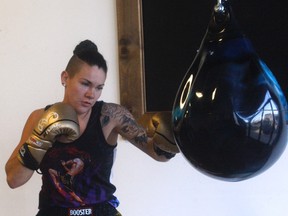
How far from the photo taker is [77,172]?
0.98m

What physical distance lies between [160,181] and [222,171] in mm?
729

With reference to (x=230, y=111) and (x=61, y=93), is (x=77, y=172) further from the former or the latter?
(x=230, y=111)

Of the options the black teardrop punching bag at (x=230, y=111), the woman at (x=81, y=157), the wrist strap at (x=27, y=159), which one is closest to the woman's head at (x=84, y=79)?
the woman at (x=81, y=157)

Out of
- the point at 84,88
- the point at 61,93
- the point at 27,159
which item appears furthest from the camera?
the point at 61,93

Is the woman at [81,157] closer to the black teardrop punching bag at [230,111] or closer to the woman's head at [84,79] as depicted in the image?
the woman's head at [84,79]

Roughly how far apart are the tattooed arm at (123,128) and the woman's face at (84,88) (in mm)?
63

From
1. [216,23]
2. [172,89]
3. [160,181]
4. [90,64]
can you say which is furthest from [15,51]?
[216,23]

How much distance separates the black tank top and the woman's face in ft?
0.17

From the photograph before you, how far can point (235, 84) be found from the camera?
533 millimetres

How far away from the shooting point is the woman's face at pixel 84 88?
990 millimetres

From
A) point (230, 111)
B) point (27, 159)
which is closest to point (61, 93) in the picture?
point (27, 159)

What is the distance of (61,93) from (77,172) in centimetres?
35

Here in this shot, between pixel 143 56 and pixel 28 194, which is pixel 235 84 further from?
pixel 28 194

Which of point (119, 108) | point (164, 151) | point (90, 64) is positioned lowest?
point (164, 151)
